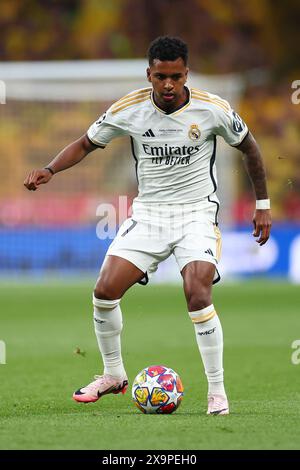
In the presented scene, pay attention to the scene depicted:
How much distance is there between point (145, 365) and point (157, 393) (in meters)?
3.39

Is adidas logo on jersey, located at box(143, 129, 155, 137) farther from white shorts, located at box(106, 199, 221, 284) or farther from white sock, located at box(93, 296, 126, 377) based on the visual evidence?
white sock, located at box(93, 296, 126, 377)

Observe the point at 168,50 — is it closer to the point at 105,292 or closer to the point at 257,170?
the point at 257,170

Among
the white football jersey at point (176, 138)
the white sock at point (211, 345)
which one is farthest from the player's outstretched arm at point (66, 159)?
the white sock at point (211, 345)

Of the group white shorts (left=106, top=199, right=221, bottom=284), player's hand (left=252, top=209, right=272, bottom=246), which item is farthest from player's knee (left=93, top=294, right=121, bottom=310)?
player's hand (left=252, top=209, right=272, bottom=246)

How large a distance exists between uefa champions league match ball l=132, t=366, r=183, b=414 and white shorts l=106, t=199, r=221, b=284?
71 cm

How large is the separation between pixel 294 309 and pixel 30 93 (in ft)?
38.9

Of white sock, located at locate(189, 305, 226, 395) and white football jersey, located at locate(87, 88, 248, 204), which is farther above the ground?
white football jersey, located at locate(87, 88, 248, 204)

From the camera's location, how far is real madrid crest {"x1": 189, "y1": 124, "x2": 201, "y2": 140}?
310 inches

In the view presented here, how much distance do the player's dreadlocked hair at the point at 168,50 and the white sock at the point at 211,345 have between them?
1586 mm

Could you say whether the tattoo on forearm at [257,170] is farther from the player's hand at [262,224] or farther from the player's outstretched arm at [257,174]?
the player's hand at [262,224]

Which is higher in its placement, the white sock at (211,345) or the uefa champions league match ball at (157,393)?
the white sock at (211,345)

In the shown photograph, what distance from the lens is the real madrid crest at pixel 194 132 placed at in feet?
25.9

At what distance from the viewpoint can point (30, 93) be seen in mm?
27625

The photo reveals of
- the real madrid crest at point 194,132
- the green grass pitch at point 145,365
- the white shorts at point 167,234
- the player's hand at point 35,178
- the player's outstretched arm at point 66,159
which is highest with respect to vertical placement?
the real madrid crest at point 194,132
